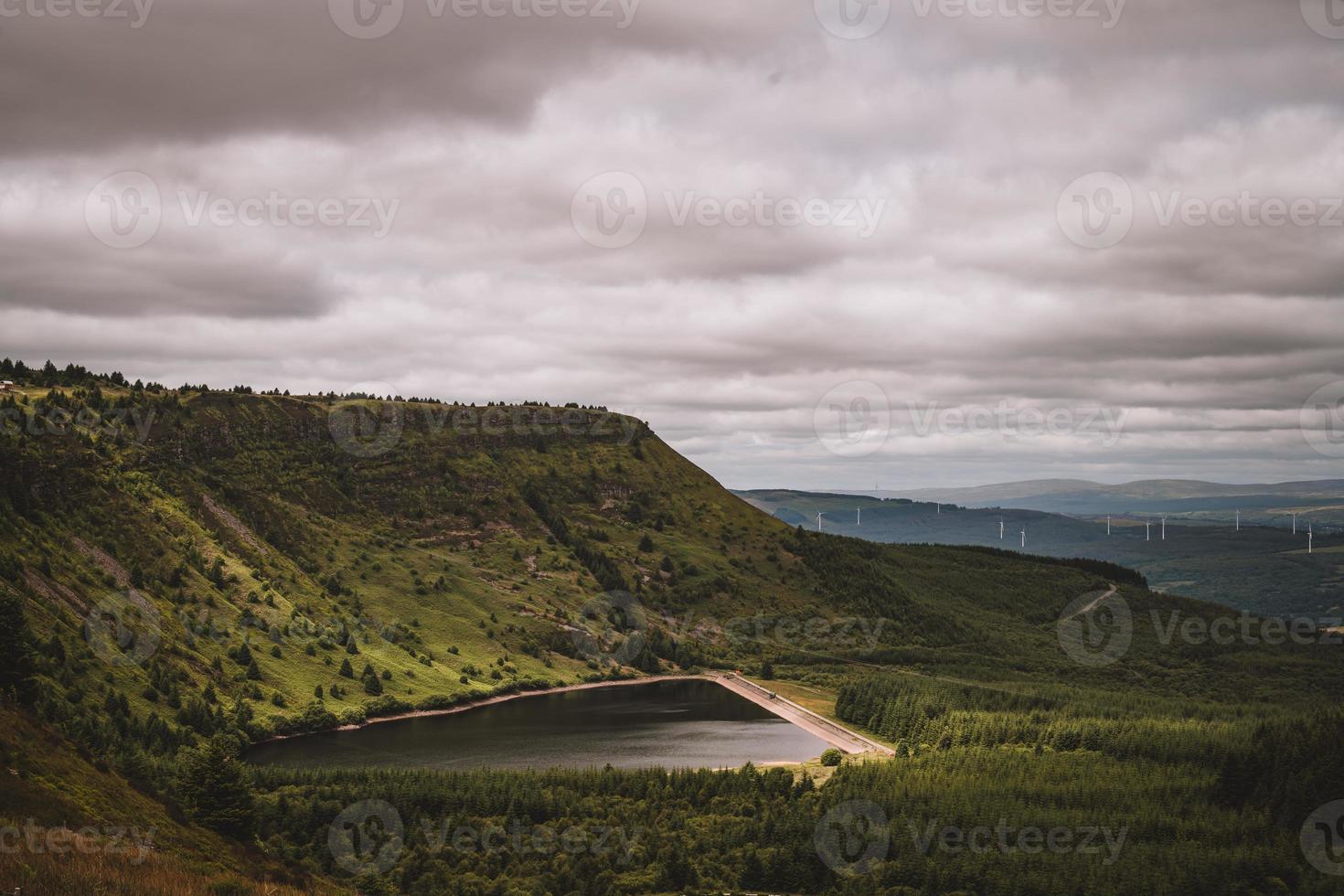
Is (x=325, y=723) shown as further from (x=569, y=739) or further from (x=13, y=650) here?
(x=13, y=650)

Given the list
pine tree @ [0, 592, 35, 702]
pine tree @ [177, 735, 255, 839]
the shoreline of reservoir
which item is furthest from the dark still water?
pine tree @ [177, 735, 255, 839]

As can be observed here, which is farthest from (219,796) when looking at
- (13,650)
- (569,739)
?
(569,739)

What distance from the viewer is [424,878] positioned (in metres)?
87.6

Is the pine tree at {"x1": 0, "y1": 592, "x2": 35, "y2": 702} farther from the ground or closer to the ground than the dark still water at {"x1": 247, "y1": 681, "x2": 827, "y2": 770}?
farther from the ground

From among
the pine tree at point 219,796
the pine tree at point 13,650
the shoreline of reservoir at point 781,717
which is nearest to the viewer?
the pine tree at point 219,796

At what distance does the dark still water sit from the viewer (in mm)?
130750

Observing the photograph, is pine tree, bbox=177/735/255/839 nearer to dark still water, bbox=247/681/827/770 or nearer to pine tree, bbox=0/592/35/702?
pine tree, bbox=0/592/35/702

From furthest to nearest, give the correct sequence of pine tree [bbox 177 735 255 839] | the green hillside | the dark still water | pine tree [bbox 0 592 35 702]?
the dark still water, the green hillside, pine tree [bbox 0 592 35 702], pine tree [bbox 177 735 255 839]

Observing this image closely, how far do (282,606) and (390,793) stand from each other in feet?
247

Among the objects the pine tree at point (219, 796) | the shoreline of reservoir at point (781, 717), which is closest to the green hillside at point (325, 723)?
the pine tree at point (219, 796)

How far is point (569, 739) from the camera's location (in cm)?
14938

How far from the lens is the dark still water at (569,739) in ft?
429

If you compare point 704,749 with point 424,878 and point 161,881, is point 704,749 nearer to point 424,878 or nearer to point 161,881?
point 424,878

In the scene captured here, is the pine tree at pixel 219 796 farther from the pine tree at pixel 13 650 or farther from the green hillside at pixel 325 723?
the pine tree at pixel 13 650
